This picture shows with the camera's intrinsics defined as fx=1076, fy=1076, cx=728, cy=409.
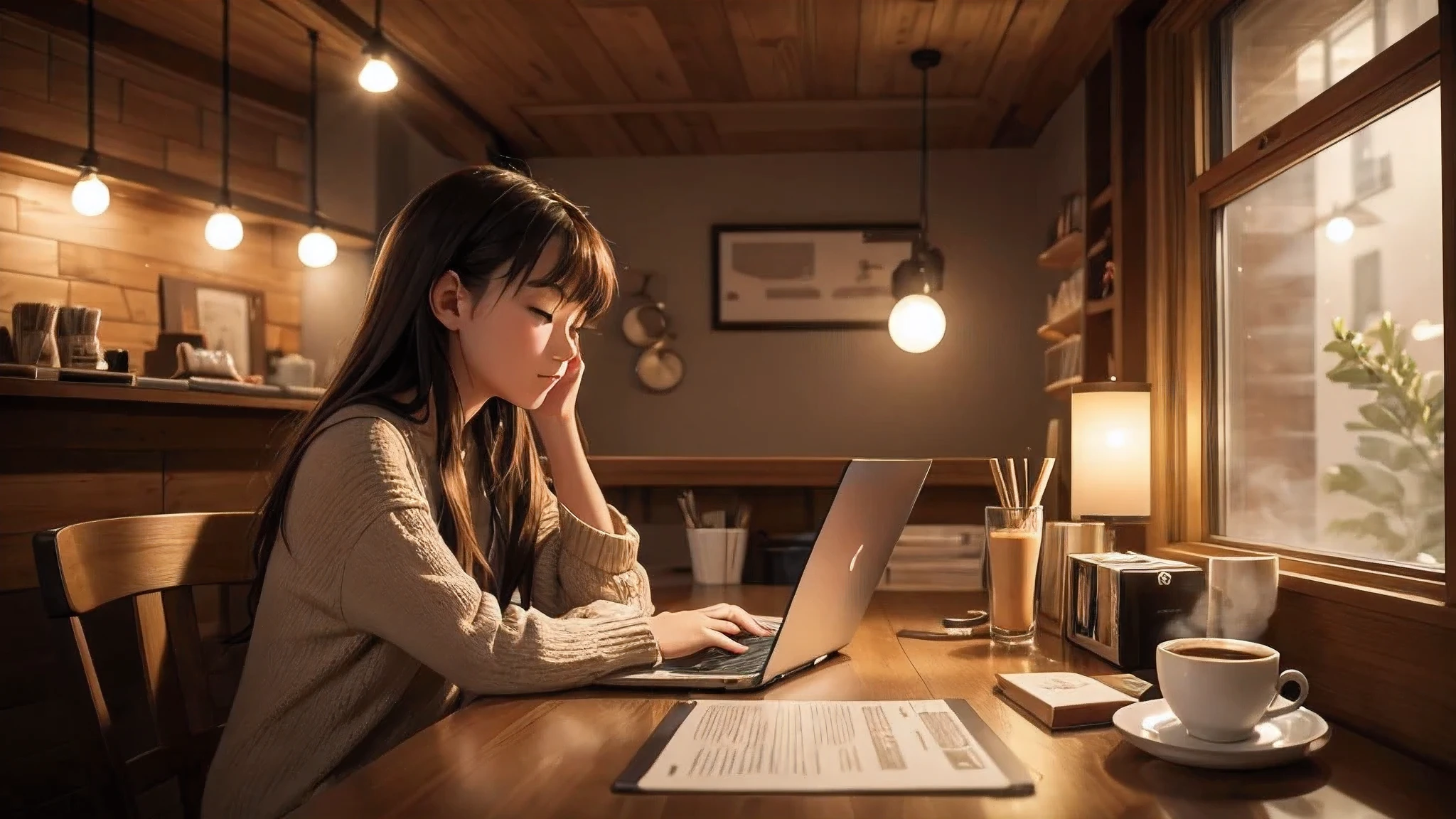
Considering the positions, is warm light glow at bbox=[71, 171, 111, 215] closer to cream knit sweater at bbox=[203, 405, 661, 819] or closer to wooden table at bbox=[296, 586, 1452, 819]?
cream knit sweater at bbox=[203, 405, 661, 819]

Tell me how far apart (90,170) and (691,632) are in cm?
309

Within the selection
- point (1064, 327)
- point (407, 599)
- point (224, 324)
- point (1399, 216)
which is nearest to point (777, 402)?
point (1064, 327)

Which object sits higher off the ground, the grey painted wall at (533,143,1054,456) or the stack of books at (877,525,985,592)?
the grey painted wall at (533,143,1054,456)

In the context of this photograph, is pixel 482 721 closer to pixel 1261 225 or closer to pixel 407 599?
pixel 407 599

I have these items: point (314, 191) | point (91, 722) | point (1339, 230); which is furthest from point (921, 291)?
point (91, 722)

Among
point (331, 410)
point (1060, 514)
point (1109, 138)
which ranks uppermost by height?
point (1109, 138)

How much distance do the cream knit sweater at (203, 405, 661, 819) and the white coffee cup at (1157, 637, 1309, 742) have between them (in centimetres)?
52

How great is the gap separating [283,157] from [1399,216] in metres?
4.26

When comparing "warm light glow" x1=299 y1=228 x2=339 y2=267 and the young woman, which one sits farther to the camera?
"warm light glow" x1=299 y1=228 x2=339 y2=267

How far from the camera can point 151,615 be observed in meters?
1.17

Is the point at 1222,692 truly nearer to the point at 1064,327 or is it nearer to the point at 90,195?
the point at 1064,327

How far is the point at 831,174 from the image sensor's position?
498cm

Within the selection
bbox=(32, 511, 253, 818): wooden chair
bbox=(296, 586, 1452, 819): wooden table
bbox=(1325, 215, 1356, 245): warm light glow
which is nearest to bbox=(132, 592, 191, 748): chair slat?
bbox=(32, 511, 253, 818): wooden chair

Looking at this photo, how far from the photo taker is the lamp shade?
6.12ft
